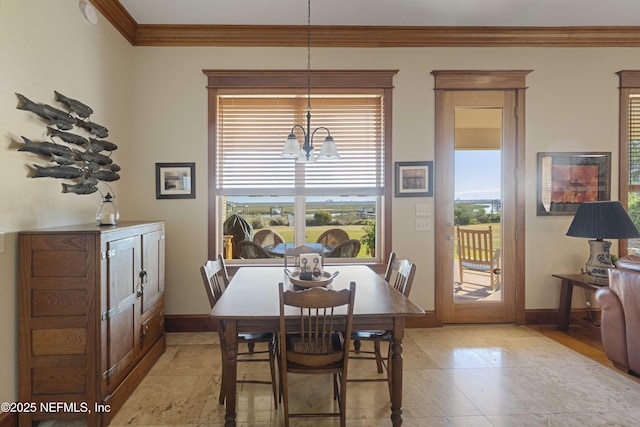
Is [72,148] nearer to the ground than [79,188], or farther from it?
farther from it

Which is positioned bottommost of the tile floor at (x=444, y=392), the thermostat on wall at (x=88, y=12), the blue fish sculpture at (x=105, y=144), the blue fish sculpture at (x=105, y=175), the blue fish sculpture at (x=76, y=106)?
the tile floor at (x=444, y=392)

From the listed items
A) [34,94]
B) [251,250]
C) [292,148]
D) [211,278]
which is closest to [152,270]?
[211,278]

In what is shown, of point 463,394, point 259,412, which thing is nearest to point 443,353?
point 463,394

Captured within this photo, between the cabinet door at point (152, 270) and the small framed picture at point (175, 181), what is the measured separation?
2.09ft

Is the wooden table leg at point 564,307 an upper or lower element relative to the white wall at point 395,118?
lower

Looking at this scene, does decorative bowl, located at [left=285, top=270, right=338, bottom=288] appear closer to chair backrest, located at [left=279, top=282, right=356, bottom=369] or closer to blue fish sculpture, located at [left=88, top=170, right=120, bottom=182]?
chair backrest, located at [left=279, top=282, right=356, bottom=369]

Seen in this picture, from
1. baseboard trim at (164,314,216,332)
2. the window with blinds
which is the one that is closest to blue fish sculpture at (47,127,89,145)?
baseboard trim at (164,314,216,332)

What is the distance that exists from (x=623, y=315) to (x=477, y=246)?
52.9 inches

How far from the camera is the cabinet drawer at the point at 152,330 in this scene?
8.31ft

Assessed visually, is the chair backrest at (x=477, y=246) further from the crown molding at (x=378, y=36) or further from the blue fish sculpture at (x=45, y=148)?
the blue fish sculpture at (x=45, y=148)

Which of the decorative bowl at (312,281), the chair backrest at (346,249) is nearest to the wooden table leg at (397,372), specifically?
the decorative bowl at (312,281)

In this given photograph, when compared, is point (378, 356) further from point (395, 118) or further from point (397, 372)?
point (395, 118)

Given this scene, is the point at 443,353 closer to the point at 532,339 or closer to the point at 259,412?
the point at 532,339

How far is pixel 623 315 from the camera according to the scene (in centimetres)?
244
